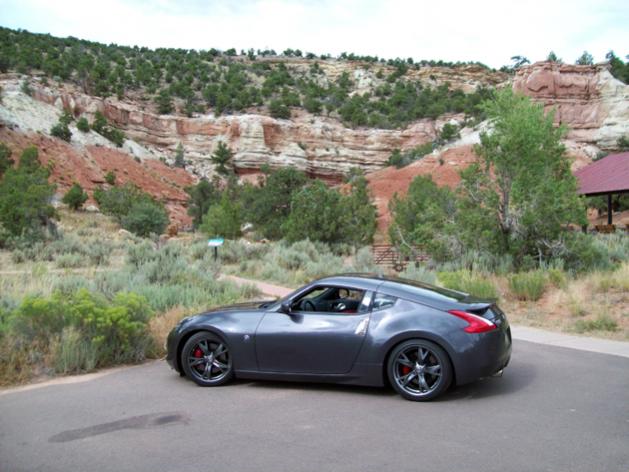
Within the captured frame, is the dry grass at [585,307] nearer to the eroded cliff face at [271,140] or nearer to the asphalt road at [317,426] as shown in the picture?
the asphalt road at [317,426]

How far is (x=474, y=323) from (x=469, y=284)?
783 centimetres

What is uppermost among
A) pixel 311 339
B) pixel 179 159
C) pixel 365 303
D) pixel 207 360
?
pixel 179 159

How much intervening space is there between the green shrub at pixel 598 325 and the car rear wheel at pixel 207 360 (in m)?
6.69

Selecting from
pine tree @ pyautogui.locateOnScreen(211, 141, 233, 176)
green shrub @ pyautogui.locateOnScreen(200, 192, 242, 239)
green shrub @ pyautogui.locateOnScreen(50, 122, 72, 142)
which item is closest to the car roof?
green shrub @ pyautogui.locateOnScreen(200, 192, 242, 239)

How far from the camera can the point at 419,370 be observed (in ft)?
20.7

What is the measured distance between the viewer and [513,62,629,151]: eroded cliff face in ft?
194

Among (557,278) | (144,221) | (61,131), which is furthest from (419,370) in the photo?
(61,131)

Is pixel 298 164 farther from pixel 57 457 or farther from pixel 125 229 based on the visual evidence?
pixel 57 457

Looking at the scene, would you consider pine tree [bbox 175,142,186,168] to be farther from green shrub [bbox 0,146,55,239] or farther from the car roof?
the car roof

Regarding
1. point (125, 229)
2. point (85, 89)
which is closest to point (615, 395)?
point (125, 229)

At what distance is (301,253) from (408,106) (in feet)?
199

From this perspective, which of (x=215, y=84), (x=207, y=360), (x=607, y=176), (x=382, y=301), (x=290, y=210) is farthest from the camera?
(x=215, y=84)

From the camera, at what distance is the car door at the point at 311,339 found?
659 centimetres

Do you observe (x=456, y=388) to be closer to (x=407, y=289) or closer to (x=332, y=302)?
(x=407, y=289)
